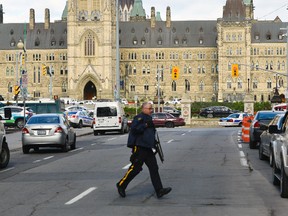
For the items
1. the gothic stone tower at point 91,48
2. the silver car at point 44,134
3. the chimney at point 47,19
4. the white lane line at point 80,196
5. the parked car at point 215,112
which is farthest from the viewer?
the chimney at point 47,19

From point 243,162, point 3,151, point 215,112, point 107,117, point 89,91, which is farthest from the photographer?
point 89,91

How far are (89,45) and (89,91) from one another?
8619 millimetres

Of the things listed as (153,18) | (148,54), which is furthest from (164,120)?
(153,18)

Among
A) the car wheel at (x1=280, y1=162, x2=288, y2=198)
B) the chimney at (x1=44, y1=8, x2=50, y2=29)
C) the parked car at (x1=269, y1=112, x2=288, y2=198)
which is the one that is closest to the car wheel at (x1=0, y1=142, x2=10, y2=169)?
the parked car at (x1=269, y1=112, x2=288, y2=198)

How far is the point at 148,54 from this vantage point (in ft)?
525

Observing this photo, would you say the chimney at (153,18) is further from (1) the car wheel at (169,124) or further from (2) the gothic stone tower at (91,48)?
(1) the car wheel at (169,124)

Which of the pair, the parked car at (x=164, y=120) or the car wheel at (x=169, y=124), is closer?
the parked car at (x=164, y=120)

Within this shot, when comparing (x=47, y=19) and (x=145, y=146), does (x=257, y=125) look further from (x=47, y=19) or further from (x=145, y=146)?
(x=47, y=19)

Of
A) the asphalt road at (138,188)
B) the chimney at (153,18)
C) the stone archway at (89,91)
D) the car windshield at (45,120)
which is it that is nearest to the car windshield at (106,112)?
the car windshield at (45,120)

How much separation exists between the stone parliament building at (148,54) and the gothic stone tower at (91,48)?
0.18 metres

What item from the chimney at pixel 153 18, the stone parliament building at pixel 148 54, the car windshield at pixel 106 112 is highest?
the chimney at pixel 153 18

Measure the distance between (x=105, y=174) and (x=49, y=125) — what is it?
953 cm

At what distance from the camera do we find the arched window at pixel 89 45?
146 metres

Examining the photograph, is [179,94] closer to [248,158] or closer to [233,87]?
[233,87]
